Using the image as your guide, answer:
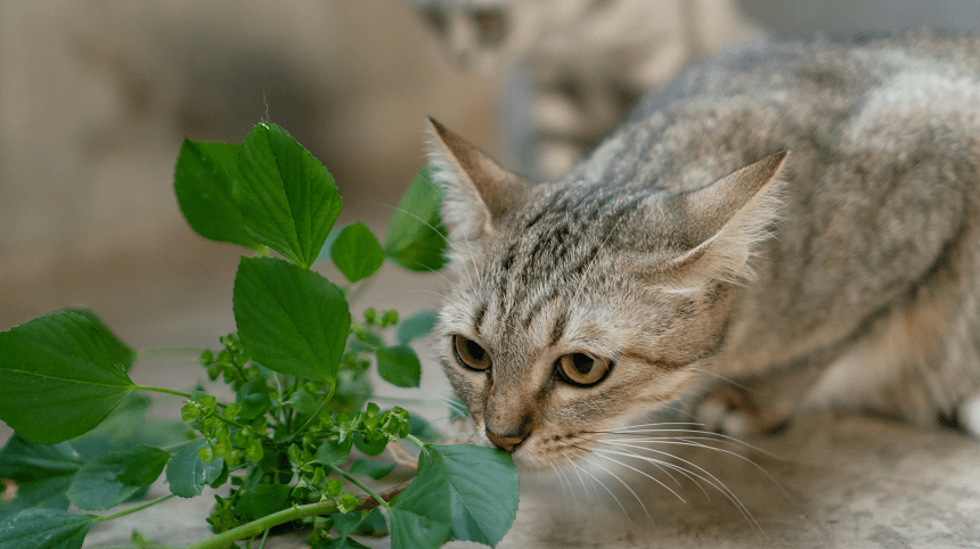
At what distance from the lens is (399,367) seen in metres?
1.41

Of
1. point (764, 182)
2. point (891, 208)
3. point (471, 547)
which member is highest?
point (891, 208)

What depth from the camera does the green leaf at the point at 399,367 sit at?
1400 millimetres

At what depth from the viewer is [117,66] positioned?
3.71 metres

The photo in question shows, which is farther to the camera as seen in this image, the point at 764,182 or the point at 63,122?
the point at 63,122

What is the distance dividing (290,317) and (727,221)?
29.9 inches

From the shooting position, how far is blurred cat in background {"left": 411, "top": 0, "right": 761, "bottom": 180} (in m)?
3.41

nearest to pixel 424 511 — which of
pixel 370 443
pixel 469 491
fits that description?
pixel 469 491

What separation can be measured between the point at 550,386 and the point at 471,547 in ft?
1.06

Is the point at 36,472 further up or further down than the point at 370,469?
further down

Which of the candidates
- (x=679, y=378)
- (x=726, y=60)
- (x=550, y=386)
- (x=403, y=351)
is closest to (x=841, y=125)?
(x=726, y=60)

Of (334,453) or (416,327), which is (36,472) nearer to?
(334,453)

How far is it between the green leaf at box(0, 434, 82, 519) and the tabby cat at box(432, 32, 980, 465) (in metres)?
0.76

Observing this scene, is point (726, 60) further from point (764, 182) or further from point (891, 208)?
point (764, 182)

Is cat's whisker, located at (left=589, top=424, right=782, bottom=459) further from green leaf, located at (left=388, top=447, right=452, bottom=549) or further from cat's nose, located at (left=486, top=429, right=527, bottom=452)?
green leaf, located at (left=388, top=447, right=452, bottom=549)
